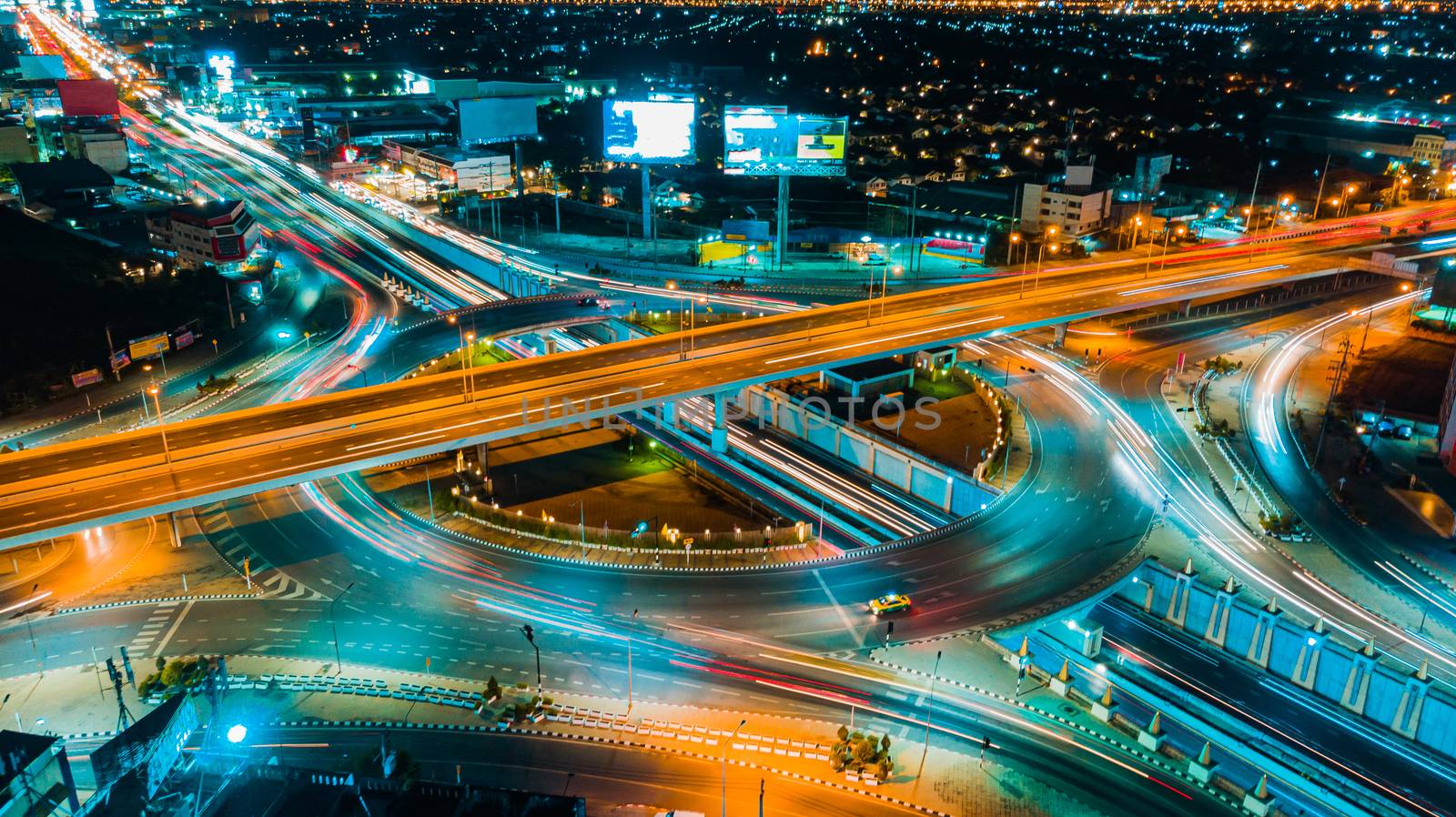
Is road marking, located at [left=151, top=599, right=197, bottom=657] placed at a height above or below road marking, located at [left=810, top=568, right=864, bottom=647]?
below

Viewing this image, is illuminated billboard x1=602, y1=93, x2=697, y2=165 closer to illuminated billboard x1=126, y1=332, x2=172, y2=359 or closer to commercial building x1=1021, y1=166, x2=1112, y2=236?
commercial building x1=1021, y1=166, x2=1112, y2=236

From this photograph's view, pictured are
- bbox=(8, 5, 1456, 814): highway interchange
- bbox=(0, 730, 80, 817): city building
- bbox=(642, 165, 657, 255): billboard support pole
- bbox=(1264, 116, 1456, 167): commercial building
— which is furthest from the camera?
bbox=(1264, 116, 1456, 167): commercial building

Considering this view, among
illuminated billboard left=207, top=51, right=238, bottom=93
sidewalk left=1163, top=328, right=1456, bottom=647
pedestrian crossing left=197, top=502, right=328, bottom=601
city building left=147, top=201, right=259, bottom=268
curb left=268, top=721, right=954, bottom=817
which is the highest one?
illuminated billboard left=207, top=51, right=238, bottom=93

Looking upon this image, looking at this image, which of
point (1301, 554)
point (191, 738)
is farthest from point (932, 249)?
point (191, 738)

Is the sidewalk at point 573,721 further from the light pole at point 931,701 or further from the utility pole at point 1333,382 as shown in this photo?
the utility pole at point 1333,382

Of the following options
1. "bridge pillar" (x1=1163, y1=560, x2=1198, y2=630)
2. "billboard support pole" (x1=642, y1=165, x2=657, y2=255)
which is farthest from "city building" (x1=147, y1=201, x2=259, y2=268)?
"bridge pillar" (x1=1163, y1=560, x2=1198, y2=630)

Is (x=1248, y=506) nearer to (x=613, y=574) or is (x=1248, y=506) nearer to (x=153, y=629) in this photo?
(x=613, y=574)
